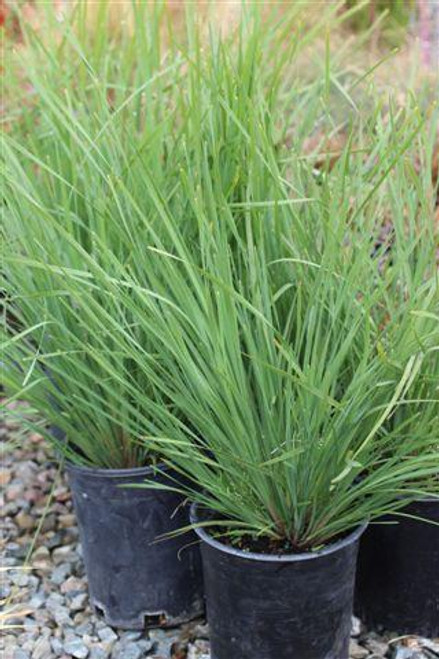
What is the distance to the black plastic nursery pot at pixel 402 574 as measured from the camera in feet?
5.41

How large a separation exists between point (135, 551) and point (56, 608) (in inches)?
11.5

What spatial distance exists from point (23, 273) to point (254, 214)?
0.46 metres

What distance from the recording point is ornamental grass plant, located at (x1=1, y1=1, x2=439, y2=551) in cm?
135

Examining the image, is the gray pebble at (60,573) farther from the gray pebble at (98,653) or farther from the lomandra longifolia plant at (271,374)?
the lomandra longifolia plant at (271,374)

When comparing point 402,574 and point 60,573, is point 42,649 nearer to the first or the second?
point 60,573

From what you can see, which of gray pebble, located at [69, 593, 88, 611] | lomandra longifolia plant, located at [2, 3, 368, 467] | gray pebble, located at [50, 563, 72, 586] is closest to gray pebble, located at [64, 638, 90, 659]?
gray pebble, located at [69, 593, 88, 611]

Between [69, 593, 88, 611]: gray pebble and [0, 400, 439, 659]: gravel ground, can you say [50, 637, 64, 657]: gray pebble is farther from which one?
[69, 593, 88, 611]: gray pebble

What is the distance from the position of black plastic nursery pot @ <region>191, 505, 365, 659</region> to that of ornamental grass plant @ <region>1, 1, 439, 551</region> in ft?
0.18

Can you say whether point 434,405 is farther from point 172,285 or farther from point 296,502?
point 172,285

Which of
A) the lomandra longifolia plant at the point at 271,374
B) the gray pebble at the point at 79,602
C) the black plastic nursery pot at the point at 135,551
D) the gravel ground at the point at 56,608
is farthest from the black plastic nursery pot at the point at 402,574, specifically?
the gray pebble at the point at 79,602

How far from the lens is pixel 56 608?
6.41 ft

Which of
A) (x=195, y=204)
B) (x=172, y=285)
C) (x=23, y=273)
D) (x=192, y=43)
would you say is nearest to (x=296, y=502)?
(x=172, y=285)

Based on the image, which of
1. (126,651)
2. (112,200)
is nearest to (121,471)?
(126,651)

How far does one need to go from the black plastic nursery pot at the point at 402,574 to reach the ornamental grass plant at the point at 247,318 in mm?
91
